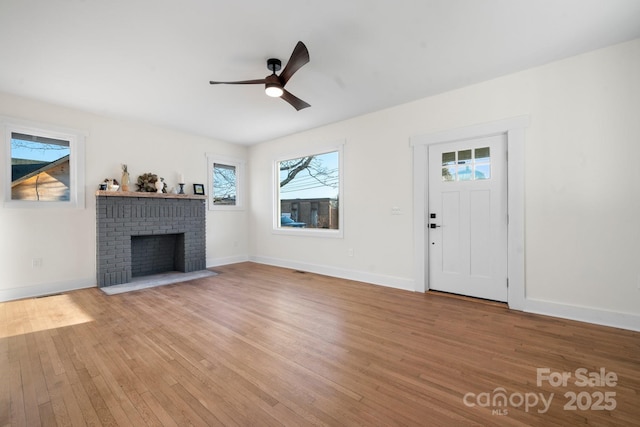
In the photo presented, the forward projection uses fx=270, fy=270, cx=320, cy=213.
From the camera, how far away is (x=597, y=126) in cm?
274

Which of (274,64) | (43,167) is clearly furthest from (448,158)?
(43,167)

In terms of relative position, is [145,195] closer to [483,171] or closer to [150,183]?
[150,183]

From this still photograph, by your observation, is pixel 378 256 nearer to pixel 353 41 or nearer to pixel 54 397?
pixel 353 41

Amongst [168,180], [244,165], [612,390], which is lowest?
[612,390]

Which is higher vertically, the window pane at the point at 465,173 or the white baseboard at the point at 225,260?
the window pane at the point at 465,173

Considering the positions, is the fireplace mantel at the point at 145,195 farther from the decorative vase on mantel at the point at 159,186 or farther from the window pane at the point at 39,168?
the window pane at the point at 39,168

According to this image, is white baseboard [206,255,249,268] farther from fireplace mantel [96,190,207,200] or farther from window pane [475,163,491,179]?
window pane [475,163,491,179]

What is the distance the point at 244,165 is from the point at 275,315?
4.37 m

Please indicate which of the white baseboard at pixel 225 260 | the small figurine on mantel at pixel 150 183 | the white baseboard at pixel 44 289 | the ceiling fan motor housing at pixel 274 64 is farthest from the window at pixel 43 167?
the ceiling fan motor housing at pixel 274 64

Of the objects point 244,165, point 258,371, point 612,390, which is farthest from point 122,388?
point 244,165

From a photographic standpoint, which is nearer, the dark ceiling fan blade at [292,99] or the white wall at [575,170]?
the white wall at [575,170]

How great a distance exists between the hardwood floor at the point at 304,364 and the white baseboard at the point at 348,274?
676 mm

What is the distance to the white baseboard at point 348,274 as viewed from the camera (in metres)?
4.06

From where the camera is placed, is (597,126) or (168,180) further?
(168,180)
